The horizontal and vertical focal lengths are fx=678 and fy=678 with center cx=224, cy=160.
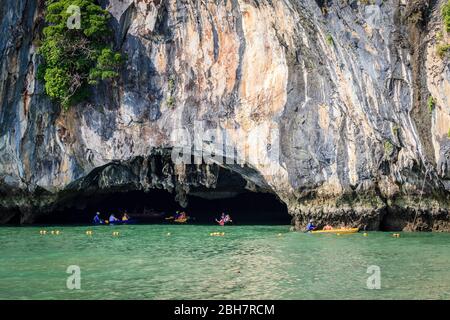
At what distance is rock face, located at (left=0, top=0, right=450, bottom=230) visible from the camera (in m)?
25.9

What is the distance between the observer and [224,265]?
19141 mm

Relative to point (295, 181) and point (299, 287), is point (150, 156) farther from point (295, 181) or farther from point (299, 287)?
point (299, 287)

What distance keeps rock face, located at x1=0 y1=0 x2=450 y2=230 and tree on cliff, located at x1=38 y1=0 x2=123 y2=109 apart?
95cm

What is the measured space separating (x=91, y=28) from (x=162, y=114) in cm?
461

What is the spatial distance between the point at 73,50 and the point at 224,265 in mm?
13150

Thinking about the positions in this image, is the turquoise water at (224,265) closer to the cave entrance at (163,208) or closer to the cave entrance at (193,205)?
the cave entrance at (193,205)

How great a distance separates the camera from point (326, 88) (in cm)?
2695

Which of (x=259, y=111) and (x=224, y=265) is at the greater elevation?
(x=259, y=111)

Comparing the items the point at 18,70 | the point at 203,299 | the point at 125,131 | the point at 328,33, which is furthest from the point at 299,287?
the point at 18,70

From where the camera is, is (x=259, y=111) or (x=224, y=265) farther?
(x=259, y=111)

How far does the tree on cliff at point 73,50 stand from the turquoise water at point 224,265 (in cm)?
613

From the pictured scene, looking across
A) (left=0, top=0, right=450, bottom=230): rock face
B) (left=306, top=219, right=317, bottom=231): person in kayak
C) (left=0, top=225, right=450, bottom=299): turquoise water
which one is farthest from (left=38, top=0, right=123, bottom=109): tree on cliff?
(left=306, top=219, right=317, bottom=231): person in kayak

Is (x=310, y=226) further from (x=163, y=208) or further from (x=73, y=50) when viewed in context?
(x=163, y=208)

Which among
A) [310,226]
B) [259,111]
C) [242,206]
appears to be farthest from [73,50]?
[242,206]
